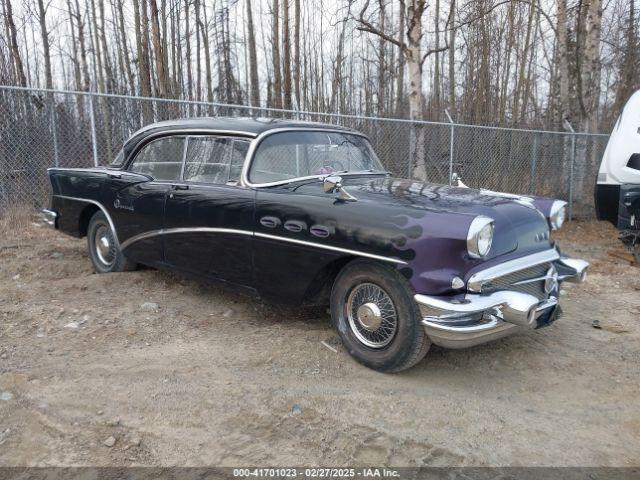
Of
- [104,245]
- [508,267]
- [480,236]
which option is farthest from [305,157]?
[104,245]

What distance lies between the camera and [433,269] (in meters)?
3.13

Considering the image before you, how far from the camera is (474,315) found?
3.08 meters

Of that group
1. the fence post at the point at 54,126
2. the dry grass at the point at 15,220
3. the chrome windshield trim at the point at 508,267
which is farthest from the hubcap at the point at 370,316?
the fence post at the point at 54,126

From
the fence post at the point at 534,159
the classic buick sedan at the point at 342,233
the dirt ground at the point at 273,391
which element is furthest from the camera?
the fence post at the point at 534,159

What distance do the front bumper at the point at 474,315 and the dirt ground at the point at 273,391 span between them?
0.42 metres

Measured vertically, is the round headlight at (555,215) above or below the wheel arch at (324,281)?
above

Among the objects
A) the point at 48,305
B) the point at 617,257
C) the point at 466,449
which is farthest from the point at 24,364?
the point at 617,257

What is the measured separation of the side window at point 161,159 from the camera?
15.6ft

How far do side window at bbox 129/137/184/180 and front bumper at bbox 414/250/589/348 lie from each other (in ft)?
8.83

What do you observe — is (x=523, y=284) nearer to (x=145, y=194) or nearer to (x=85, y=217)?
(x=145, y=194)

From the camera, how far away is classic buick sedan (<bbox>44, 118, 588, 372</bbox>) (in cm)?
313

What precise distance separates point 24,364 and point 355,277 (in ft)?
7.45

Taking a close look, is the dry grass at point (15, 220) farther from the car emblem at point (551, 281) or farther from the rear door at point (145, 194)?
the car emblem at point (551, 281)

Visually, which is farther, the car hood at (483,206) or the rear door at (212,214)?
the rear door at (212,214)
